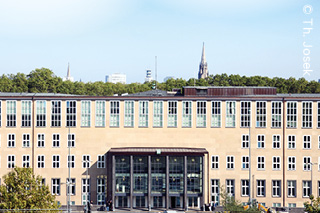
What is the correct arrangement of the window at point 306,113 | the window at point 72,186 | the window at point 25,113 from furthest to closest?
the window at point 25,113 → the window at point 306,113 → the window at point 72,186

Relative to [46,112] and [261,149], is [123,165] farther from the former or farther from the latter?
[261,149]

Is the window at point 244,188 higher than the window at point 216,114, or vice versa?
the window at point 216,114

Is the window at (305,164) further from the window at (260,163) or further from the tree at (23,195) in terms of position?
the tree at (23,195)

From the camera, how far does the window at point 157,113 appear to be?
99.7m

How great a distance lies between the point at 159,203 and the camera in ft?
320

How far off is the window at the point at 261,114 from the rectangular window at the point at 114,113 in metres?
27.8

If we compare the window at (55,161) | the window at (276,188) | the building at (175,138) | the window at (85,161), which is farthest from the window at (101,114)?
the window at (276,188)

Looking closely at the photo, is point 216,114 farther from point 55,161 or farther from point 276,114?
point 55,161

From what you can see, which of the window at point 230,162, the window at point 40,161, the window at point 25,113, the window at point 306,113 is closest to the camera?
the window at point 306,113

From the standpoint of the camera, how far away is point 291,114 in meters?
98.9

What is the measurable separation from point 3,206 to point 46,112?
29701 millimetres

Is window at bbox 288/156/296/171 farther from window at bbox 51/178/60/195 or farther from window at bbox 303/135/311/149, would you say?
window at bbox 51/178/60/195

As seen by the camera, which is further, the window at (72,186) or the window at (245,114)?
the window at (245,114)

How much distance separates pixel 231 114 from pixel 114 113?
23461 millimetres
